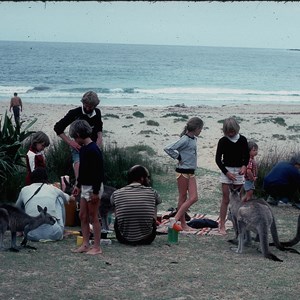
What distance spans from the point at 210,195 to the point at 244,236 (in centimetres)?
380

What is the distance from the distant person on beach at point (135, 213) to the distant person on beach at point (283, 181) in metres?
3.11

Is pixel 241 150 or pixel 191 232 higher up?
pixel 241 150

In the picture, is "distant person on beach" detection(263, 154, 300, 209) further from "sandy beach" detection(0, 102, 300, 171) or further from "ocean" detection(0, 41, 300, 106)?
"ocean" detection(0, 41, 300, 106)

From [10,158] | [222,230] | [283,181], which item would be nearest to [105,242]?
[222,230]

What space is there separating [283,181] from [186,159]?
2.27m

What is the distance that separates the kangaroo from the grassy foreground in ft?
0.63

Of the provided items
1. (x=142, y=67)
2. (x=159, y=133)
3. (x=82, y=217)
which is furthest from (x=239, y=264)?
(x=142, y=67)

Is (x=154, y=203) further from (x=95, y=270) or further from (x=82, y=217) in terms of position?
(x=95, y=270)

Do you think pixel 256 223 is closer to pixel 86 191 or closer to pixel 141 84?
pixel 86 191

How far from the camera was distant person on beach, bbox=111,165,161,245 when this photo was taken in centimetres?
672

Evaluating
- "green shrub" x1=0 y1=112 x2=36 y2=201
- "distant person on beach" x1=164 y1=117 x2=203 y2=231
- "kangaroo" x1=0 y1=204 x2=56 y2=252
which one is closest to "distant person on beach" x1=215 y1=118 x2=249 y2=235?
"distant person on beach" x1=164 y1=117 x2=203 y2=231

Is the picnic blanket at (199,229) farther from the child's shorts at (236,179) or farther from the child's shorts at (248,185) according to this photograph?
the child's shorts at (236,179)

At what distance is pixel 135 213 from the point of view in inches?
→ 264

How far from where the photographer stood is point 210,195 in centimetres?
1056
